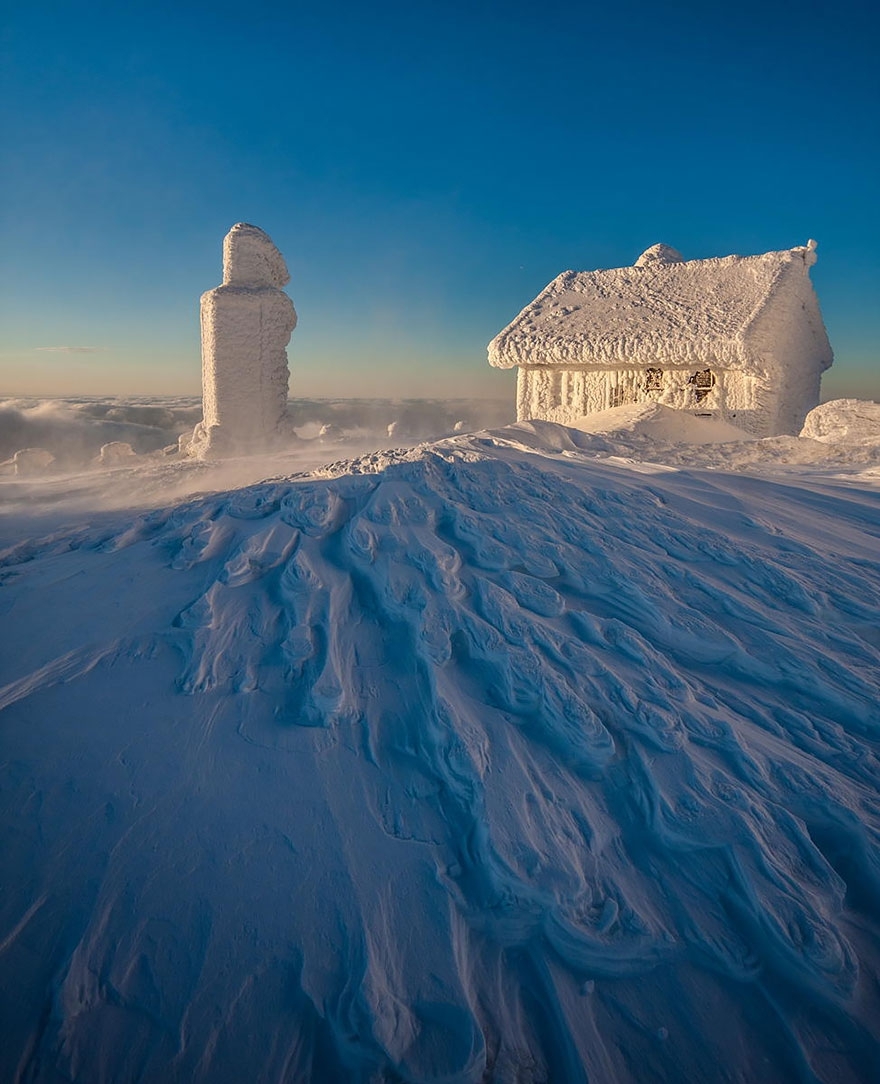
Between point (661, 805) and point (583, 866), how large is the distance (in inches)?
11.7

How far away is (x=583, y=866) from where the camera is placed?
Result: 1.59m

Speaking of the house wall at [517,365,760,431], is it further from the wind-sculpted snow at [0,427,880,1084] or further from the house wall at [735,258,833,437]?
the wind-sculpted snow at [0,427,880,1084]

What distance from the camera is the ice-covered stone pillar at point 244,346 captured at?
11.5 m

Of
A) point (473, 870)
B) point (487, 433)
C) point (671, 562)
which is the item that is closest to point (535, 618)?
point (671, 562)

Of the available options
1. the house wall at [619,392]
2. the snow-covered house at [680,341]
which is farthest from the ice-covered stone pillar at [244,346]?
the house wall at [619,392]

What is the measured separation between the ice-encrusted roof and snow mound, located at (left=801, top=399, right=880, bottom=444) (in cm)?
184

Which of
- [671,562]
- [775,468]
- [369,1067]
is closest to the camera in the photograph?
[369,1067]

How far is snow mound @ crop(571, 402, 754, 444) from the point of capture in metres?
5.69

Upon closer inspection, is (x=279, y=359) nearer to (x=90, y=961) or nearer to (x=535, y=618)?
(x=535, y=618)

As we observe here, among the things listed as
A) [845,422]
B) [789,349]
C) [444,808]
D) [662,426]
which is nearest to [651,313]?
[789,349]

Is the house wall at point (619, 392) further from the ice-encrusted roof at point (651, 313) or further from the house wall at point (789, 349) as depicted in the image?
the ice-encrusted roof at point (651, 313)

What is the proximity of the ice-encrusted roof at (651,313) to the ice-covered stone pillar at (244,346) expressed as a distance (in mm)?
5335

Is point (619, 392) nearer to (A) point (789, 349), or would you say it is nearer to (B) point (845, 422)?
(A) point (789, 349)

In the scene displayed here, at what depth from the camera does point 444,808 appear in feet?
5.66
